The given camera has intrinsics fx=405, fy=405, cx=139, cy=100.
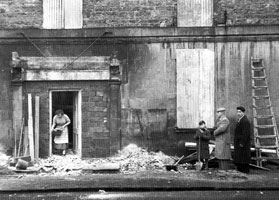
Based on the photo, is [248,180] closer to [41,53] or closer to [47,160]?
[47,160]

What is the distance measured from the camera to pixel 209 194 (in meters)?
8.67

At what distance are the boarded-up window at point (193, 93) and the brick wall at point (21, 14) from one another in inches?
179

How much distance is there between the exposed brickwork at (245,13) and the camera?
1245 centimetres

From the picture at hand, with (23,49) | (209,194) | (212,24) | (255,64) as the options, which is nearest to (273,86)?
(255,64)

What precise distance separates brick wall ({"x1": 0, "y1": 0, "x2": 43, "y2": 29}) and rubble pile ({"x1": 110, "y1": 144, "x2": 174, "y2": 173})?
469 centimetres

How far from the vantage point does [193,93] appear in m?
12.3

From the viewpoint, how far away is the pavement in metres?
9.05

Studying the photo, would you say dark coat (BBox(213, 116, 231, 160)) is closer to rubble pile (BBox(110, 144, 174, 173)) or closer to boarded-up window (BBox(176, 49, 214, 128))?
boarded-up window (BBox(176, 49, 214, 128))

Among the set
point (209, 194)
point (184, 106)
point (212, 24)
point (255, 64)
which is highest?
point (212, 24)

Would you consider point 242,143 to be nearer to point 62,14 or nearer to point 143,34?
point 143,34

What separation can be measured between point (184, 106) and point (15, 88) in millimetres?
5122

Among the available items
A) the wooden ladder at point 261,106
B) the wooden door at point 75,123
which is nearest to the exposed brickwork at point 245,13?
the wooden ladder at point 261,106

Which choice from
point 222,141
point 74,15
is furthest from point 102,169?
point 74,15

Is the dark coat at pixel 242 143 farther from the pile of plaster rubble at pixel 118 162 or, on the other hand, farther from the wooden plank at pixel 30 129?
the wooden plank at pixel 30 129
